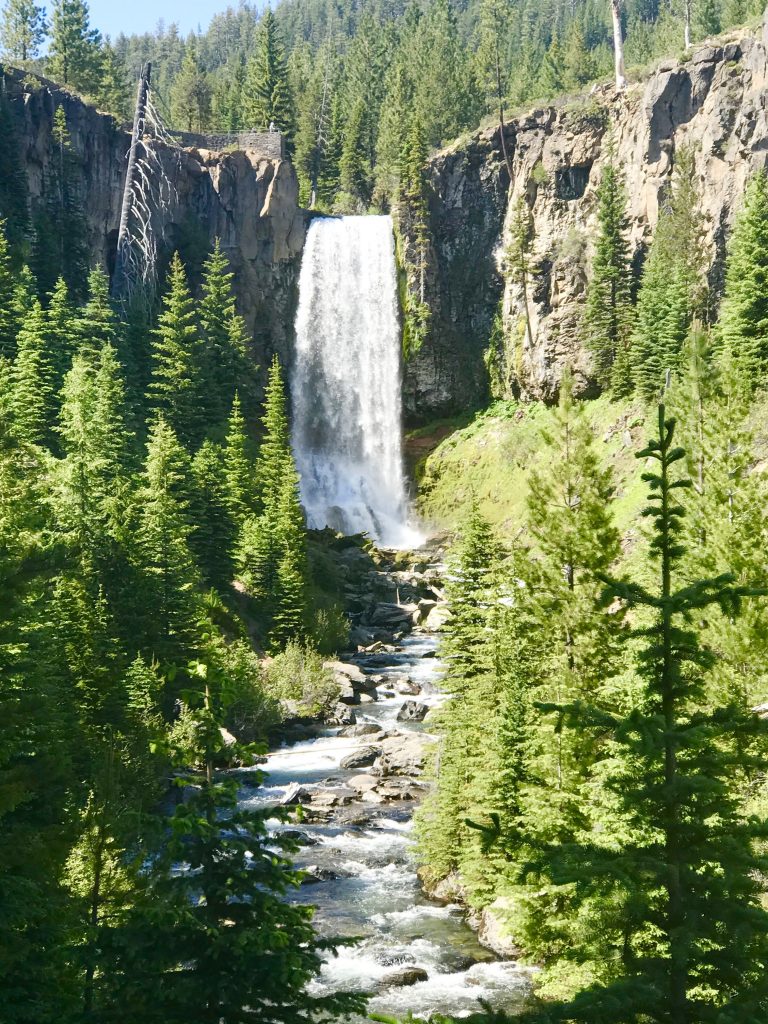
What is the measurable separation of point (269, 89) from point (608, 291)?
147 ft

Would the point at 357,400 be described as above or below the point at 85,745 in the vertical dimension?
above

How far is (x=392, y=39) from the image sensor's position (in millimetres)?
126750

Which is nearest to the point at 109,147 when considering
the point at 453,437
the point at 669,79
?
the point at 453,437

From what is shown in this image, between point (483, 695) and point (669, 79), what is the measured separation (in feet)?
196

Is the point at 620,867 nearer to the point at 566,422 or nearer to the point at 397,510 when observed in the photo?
the point at 566,422

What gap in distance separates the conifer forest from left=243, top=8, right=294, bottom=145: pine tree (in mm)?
470

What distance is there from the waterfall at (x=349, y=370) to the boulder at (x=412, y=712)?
36.9 metres

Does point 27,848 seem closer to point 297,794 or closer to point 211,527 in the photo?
point 297,794

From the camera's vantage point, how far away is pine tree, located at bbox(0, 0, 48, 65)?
10519cm

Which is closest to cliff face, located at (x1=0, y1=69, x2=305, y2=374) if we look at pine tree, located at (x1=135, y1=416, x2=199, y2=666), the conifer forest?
the conifer forest

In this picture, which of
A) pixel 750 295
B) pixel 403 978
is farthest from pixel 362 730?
pixel 750 295

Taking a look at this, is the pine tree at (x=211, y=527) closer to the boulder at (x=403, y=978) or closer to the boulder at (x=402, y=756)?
the boulder at (x=402, y=756)

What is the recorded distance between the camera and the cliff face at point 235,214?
246 feet

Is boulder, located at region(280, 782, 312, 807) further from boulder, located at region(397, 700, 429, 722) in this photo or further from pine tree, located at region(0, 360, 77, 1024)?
pine tree, located at region(0, 360, 77, 1024)
